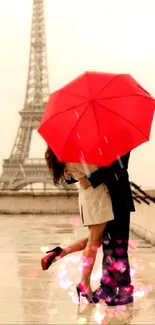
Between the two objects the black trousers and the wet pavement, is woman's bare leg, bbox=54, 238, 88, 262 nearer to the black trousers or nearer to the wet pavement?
the black trousers

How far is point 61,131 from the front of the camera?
418cm

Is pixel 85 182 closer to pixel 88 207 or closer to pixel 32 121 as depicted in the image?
pixel 88 207

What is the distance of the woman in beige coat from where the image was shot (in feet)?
13.8

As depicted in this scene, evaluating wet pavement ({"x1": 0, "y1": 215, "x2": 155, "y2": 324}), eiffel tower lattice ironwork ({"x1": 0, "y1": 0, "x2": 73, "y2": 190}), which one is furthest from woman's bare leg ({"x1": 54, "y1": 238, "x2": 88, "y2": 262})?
eiffel tower lattice ironwork ({"x1": 0, "y1": 0, "x2": 73, "y2": 190})

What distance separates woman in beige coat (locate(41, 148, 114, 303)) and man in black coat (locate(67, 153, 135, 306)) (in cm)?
6

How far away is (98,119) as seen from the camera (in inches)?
161

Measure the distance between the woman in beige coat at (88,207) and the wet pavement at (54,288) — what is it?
0.33 metres

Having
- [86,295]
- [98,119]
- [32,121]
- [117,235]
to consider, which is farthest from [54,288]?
[32,121]

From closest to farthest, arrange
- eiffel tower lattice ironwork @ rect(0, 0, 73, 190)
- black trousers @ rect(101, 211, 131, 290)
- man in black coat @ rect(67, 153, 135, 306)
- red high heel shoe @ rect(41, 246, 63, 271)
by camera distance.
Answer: man in black coat @ rect(67, 153, 135, 306) → black trousers @ rect(101, 211, 131, 290) → red high heel shoe @ rect(41, 246, 63, 271) → eiffel tower lattice ironwork @ rect(0, 0, 73, 190)

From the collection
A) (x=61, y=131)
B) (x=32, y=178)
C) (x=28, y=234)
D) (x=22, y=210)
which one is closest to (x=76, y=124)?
(x=61, y=131)

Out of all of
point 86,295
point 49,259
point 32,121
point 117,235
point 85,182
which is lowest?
point 86,295

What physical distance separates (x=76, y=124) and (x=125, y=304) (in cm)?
154

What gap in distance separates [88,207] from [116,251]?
43cm

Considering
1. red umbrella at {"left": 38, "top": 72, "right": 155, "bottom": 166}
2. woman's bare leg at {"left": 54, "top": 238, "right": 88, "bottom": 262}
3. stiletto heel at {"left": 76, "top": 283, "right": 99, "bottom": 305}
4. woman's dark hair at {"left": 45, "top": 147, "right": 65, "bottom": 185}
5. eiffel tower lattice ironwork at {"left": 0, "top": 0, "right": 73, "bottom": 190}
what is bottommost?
stiletto heel at {"left": 76, "top": 283, "right": 99, "bottom": 305}
